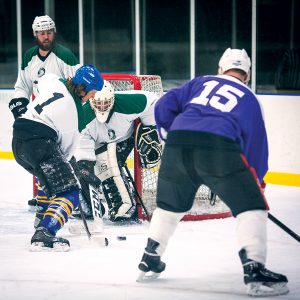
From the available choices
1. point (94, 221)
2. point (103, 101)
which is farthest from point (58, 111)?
point (103, 101)

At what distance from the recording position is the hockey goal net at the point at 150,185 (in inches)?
271

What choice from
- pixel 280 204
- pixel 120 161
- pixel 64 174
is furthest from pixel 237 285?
pixel 280 204

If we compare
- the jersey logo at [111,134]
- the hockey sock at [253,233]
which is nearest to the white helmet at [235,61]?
the hockey sock at [253,233]

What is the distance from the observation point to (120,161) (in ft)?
22.4

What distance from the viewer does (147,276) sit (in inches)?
196

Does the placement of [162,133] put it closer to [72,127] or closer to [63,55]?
[72,127]

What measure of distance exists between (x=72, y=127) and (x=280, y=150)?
3.11m

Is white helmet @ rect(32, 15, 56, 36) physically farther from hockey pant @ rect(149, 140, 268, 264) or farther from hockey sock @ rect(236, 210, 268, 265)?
hockey sock @ rect(236, 210, 268, 265)

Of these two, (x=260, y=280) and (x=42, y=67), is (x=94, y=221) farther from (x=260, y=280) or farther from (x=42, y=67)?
(x=260, y=280)

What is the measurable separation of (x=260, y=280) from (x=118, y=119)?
2.27 metres

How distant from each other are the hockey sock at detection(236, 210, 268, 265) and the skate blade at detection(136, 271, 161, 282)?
540 mm

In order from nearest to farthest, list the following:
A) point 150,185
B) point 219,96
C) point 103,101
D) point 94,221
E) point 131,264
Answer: point 219,96, point 131,264, point 94,221, point 103,101, point 150,185

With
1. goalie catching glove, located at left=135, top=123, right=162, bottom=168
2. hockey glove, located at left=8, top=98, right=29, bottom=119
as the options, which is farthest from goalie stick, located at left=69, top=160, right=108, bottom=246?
hockey glove, located at left=8, top=98, right=29, bottom=119

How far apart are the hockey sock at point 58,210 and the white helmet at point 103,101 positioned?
1.00m
